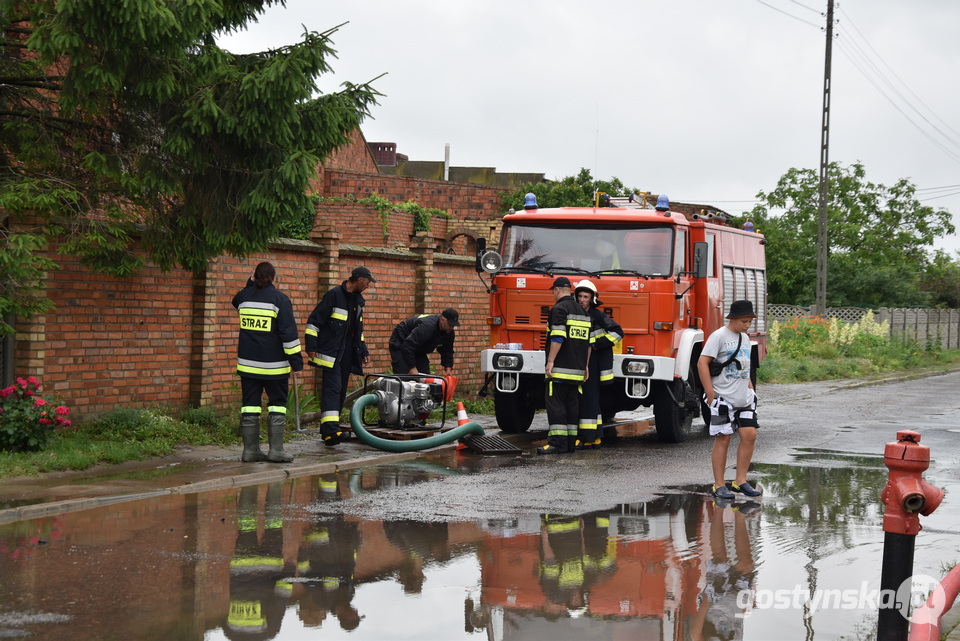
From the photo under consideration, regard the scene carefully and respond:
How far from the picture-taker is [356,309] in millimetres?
12320

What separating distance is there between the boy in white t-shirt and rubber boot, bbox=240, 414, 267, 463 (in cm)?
427

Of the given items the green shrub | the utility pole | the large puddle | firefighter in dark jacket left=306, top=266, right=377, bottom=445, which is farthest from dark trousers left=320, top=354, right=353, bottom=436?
the utility pole

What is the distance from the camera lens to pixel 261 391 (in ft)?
34.8

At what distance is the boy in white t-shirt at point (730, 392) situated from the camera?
9492mm

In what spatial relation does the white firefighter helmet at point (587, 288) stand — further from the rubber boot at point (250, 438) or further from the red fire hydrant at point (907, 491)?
the red fire hydrant at point (907, 491)

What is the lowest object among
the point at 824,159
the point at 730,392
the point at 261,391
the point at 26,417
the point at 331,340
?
the point at 26,417

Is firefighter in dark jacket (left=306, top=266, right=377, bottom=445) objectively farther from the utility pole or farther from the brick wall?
the utility pole

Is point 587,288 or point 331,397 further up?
point 587,288

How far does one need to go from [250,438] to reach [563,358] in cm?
361

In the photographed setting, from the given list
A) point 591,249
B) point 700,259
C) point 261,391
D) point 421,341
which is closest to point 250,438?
point 261,391

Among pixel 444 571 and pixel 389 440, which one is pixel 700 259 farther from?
pixel 444 571

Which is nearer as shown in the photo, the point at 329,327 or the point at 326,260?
the point at 329,327

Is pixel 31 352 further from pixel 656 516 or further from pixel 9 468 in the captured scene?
pixel 656 516

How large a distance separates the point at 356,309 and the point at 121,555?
581cm
